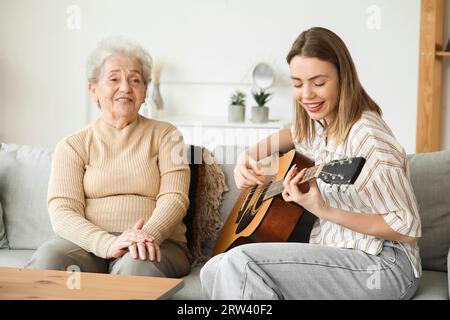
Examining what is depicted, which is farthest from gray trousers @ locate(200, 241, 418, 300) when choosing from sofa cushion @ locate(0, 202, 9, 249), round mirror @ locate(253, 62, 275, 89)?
round mirror @ locate(253, 62, 275, 89)

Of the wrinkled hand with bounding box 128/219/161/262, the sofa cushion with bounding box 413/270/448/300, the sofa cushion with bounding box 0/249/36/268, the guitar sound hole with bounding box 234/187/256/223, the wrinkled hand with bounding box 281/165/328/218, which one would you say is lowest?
the sofa cushion with bounding box 0/249/36/268

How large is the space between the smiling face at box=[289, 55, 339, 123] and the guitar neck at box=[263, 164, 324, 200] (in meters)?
0.20

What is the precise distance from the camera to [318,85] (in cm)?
204

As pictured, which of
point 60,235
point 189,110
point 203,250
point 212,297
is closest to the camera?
point 212,297

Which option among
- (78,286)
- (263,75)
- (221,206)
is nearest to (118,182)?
(221,206)

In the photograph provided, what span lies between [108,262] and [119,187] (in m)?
0.25

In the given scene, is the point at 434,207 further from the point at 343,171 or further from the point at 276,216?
the point at 343,171

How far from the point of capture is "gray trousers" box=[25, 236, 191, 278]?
216cm

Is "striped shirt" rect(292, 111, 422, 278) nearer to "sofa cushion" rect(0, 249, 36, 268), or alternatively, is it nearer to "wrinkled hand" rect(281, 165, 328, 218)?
"wrinkled hand" rect(281, 165, 328, 218)

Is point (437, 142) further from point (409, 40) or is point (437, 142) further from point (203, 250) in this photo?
point (203, 250)

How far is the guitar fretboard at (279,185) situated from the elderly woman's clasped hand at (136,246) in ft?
1.21

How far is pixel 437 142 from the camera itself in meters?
4.66
